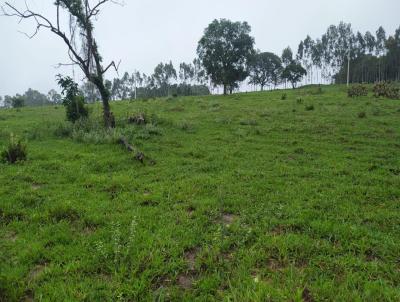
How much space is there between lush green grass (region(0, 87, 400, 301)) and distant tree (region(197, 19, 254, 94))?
3711cm

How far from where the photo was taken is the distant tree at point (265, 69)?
85.5 m

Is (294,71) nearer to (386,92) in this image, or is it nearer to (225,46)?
(225,46)

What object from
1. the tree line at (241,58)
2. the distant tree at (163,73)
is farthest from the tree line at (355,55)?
the distant tree at (163,73)

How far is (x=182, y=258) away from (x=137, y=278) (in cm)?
76

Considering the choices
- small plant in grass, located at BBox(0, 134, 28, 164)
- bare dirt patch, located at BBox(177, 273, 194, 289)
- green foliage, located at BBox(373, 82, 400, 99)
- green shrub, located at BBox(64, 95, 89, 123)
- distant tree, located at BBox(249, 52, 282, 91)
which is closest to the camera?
bare dirt patch, located at BBox(177, 273, 194, 289)

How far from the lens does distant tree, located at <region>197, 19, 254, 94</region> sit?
147ft

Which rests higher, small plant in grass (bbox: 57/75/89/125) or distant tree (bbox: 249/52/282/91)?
distant tree (bbox: 249/52/282/91)

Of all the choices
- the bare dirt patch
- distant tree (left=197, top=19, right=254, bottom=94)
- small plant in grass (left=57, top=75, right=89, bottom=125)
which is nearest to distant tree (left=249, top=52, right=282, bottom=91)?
distant tree (left=197, top=19, right=254, bottom=94)

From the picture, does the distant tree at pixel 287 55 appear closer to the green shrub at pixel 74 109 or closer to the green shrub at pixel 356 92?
the green shrub at pixel 356 92

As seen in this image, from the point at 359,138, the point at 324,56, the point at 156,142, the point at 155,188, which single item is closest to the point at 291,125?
the point at 359,138

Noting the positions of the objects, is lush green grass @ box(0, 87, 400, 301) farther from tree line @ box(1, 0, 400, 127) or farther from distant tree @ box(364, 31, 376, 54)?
distant tree @ box(364, 31, 376, 54)

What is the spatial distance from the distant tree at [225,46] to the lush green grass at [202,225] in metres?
37.1

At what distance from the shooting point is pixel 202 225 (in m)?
5.30

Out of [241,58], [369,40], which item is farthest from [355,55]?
[241,58]
